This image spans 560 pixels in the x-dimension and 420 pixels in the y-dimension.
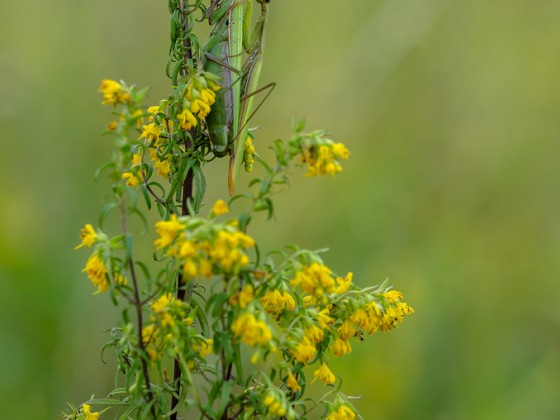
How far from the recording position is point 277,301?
181cm

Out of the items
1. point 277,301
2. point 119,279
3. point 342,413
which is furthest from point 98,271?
point 342,413

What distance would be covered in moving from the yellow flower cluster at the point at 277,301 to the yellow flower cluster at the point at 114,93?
547 mm

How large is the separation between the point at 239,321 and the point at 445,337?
2.72 m

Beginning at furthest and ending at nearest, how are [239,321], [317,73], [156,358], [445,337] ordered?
[317,73], [445,337], [156,358], [239,321]

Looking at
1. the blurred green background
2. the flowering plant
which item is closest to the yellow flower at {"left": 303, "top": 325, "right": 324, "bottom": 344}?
the flowering plant

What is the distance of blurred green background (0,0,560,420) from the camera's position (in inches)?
152

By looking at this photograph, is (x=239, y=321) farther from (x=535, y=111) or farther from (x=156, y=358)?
(x=535, y=111)

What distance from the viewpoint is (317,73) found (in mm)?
5062

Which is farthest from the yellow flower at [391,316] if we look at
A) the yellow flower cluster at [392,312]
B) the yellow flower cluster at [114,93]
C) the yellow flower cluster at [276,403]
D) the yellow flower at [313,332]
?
the yellow flower cluster at [114,93]

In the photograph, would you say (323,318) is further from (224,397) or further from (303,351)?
A: (224,397)

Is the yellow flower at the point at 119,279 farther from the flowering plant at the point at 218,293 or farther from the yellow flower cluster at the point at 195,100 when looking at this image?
the yellow flower cluster at the point at 195,100

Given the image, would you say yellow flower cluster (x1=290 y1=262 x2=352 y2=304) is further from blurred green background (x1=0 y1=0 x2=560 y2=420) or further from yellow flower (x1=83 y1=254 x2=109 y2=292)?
blurred green background (x1=0 y1=0 x2=560 y2=420)

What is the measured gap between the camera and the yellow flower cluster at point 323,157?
169 centimetres

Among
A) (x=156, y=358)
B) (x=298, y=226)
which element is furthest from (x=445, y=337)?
(x=156, y=358)
